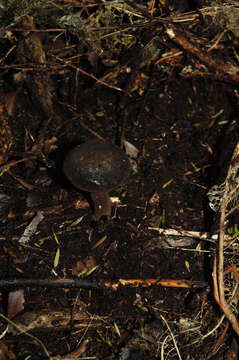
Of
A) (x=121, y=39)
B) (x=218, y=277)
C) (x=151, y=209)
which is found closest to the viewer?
(x=218, y=277)

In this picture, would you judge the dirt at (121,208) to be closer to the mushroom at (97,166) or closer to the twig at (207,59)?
the twig at (207,59)

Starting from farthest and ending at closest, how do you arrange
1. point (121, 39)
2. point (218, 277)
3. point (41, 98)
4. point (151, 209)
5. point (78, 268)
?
point (121, 39)
point (41, 98)
point (151, 209)
point (78, 268)
point (218, 277)

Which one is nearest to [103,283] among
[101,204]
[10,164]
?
[101,204]

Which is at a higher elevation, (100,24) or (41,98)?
(100,24)

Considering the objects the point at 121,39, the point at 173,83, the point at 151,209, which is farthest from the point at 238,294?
the point at 121,39

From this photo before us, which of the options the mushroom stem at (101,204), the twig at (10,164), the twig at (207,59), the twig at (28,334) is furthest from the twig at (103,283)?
the twig at (207,59)

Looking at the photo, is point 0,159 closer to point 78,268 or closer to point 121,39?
point 78,268

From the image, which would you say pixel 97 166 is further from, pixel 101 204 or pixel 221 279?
pixel 221 279
